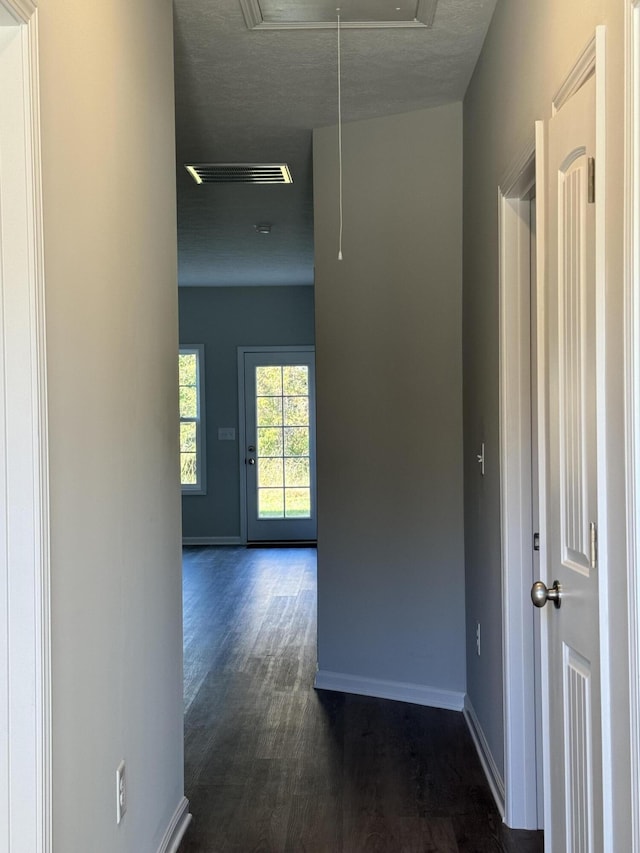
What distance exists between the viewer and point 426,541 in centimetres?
416

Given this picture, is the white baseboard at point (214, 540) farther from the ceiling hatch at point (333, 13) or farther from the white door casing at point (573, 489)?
the white door casing at point (573, 489)

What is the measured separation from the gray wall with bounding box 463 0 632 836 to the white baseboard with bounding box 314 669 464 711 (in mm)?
202

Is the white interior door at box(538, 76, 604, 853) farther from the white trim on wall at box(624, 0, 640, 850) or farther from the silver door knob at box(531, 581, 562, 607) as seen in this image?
the white trim on wall at box(624, 0, 640, 850)

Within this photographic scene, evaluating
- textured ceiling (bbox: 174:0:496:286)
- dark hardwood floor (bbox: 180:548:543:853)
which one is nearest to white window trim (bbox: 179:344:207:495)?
textured ceiling (bbox: 174:0:496:286)

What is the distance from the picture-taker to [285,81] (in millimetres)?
3580

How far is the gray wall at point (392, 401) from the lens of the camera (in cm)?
410

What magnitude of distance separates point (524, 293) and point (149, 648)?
5.47 feet

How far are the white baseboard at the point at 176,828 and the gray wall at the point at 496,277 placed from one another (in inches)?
44.0

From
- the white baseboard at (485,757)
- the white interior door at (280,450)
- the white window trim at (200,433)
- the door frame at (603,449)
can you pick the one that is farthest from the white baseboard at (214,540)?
the door frame at (603,449)

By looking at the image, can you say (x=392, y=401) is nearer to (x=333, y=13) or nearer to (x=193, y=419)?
(x=333, y=13)

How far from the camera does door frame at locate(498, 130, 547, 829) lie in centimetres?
282

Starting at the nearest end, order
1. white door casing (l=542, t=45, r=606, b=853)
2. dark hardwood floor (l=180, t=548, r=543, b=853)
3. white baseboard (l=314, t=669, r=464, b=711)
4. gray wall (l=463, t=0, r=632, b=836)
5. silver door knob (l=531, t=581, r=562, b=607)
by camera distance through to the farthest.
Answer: gray wall (l=463, t=0, r=632, b=836) < white door casing (l=542, t=45, r=606, b=853) < silver door knob (l=531, t=581, r=562, b=607) < dark hardwood floor (l=180, t=548, r=543, b=853) < white baseboard (l=314, t=669, r=464, b=711)

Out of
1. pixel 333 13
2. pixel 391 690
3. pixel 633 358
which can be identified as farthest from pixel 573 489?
pixel 391 690

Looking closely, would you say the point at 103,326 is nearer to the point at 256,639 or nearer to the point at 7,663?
the point at 7,663
